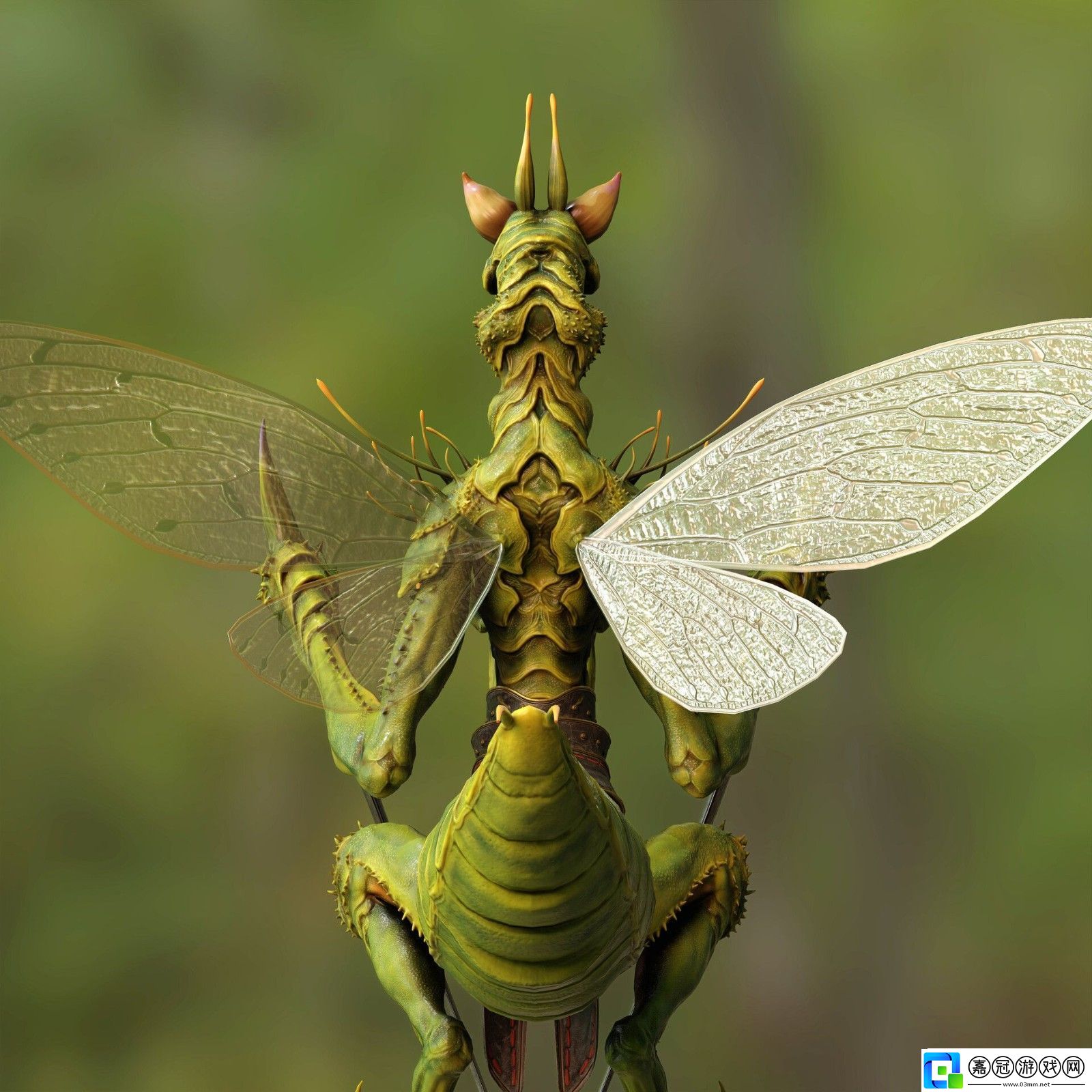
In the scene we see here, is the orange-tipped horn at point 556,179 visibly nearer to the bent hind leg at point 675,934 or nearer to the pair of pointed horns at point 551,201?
the pair of pointed horns at point 551,201

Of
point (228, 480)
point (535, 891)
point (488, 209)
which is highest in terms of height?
point (488, 209)

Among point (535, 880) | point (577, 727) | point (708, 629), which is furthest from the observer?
point (577, 727)

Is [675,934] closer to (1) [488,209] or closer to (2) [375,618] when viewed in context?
(2) [375,618]

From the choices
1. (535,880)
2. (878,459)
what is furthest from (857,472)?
(535,880)

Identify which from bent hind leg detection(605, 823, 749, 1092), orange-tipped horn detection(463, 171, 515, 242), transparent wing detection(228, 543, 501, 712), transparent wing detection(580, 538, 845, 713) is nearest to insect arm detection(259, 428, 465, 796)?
transparent wing detection(228, 543, 501, 712)

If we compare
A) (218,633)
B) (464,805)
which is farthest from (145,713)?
(464,805)

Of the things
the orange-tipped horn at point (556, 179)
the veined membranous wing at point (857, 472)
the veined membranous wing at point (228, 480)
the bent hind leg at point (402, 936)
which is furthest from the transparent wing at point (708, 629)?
the orange-tipped horn at point (556, 179)
